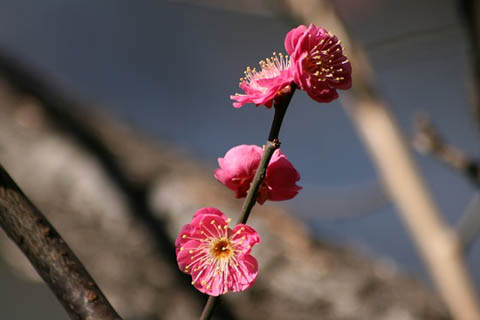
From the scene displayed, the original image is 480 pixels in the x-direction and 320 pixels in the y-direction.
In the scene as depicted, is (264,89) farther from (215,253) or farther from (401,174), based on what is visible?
(401,174)

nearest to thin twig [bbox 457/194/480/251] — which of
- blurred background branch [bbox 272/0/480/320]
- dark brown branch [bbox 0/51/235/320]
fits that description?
blurred background branch [bbox 272/0/480/320]

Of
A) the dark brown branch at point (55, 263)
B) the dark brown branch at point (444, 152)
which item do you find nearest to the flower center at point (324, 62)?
the dark brown branch at point (55, 263)

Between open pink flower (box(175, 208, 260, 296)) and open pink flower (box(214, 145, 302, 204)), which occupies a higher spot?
open pink flower (box(214, 145, 302, 204))

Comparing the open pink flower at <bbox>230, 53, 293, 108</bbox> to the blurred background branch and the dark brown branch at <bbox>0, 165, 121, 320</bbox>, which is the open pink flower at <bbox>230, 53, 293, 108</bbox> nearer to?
the dark brown branch at <bbox>0, 165, 121, 320</bbox>

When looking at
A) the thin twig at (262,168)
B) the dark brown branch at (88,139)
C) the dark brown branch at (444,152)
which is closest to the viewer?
the thin twig at (262,168)

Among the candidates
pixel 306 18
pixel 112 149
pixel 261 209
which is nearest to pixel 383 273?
pixel 261 209

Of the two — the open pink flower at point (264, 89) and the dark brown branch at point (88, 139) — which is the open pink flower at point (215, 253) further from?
the dark brown branch at point (88, 139)

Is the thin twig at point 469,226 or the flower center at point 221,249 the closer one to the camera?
the flower center at point 221,249

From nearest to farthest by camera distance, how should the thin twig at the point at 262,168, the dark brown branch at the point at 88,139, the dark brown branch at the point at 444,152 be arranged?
the thin twig at the point at 262,168 → the dark brown branch at the point at 444,152 → the dark brown branch at the point at 88,139
